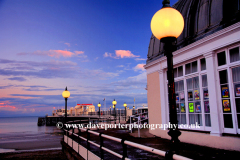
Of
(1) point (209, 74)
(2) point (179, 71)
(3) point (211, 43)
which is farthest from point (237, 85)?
(2) point (179, 71)

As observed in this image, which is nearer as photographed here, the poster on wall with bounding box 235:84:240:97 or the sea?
the poster on wall with bounding box 235:84:240:97

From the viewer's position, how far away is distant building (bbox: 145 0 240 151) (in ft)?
21.0

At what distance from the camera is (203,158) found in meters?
5.39

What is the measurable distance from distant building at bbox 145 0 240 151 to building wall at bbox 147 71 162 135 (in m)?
0.47

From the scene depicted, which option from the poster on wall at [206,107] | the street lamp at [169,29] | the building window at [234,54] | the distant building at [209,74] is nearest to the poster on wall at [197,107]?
the distant building at [209,74]

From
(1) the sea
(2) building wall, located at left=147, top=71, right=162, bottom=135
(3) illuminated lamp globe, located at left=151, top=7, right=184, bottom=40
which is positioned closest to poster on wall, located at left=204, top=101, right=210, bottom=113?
(2) building wall, located at left=147, top=71, right=162, bottom=135

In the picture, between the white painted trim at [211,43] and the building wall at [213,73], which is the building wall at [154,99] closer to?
the building wall at [213,73]

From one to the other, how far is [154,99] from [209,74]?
13.2ft

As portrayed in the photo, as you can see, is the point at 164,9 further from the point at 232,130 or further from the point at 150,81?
the point at 150,81

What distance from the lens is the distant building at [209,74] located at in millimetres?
6387

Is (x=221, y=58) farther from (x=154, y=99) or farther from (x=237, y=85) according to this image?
(x=154, y=99)

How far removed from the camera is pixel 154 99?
1064 centimetres

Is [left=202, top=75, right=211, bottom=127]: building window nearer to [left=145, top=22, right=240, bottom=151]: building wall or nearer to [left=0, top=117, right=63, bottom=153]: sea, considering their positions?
[left=145, top=22, right=240, bottom=151]: building wall

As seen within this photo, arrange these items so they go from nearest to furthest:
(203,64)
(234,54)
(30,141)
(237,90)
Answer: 1. (237,90)
2. (234,54)
3. (203,64)
4. (30,141)
